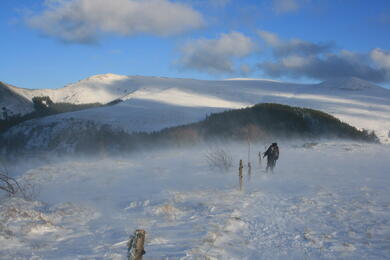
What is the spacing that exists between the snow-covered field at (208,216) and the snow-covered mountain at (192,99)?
28392 millimetres

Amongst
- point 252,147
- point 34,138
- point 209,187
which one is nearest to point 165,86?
point 34,138

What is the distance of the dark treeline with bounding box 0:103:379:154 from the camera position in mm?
35812

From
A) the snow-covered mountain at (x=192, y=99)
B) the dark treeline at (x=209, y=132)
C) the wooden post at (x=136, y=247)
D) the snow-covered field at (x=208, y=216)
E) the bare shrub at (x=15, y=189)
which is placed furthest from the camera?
the snow-covered mountain at (x=192, y=99)

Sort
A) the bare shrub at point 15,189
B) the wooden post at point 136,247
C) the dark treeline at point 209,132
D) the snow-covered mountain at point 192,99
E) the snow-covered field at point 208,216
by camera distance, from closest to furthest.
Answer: the wooden post at point 136,247 < the snow-covered field at point 208,216 < the bare shrub at point 15,189 < the dark treeline at point 209,132 < the snow-covered mountain at point 192,99

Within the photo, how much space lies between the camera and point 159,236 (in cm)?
761

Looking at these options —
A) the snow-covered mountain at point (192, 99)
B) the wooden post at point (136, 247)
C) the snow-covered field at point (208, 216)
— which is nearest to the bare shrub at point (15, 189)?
the snow-covered field at point (208, 216)

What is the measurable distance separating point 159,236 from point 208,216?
75.1 inches

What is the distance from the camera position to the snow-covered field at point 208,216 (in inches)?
268

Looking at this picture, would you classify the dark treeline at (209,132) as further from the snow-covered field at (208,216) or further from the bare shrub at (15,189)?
the bare shrub at (15,189)

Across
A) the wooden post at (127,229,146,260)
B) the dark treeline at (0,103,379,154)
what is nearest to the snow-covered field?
the wooden post at (127,229,146,260)

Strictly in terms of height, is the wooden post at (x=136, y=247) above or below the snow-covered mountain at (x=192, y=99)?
below

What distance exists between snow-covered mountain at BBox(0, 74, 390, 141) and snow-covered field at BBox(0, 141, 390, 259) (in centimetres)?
2839

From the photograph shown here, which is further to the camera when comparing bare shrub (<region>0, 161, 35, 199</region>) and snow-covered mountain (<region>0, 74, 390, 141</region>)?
snow-covered mountain (<region>0, 74, 390, 141</region>)

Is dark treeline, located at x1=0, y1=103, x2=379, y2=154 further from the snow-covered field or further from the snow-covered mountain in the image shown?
the snow-covered field
